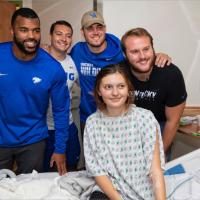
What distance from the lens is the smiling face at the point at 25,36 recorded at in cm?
185

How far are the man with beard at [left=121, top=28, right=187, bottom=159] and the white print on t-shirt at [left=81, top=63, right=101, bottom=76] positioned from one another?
0.36 m

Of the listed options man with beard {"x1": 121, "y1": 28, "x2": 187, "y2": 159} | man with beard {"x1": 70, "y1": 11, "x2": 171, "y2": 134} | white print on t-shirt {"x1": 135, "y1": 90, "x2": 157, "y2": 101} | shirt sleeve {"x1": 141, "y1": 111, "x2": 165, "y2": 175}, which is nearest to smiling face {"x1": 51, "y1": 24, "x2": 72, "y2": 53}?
man with beard {"x1": 70, "y1": 11, "x2": 171, "y2": 134}

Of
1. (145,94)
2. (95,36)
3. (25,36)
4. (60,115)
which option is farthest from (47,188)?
(95,36)

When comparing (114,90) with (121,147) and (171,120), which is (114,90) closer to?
(121,147)

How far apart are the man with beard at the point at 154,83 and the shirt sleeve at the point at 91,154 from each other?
458mm

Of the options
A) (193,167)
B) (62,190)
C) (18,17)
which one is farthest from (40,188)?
(18,17)

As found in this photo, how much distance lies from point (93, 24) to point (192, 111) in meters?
1.39

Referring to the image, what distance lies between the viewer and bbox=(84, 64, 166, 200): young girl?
4.98 feet

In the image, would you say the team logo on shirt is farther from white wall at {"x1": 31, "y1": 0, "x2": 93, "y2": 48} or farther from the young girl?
white wall at {"x1": 31, "y1": 0, "x2": 93, "y2": 48}

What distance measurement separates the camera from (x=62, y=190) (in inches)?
62.2

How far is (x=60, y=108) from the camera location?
79.6 inches

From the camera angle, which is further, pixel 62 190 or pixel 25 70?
pixel 25 70

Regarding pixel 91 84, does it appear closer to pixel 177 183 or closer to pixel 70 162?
pixel 70 162

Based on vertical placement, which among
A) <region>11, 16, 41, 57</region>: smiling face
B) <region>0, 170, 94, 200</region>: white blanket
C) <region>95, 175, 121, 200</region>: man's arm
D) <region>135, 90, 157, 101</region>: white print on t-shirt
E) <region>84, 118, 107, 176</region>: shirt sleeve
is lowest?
<region>0, 170, 94, 200</region>: white blanket
